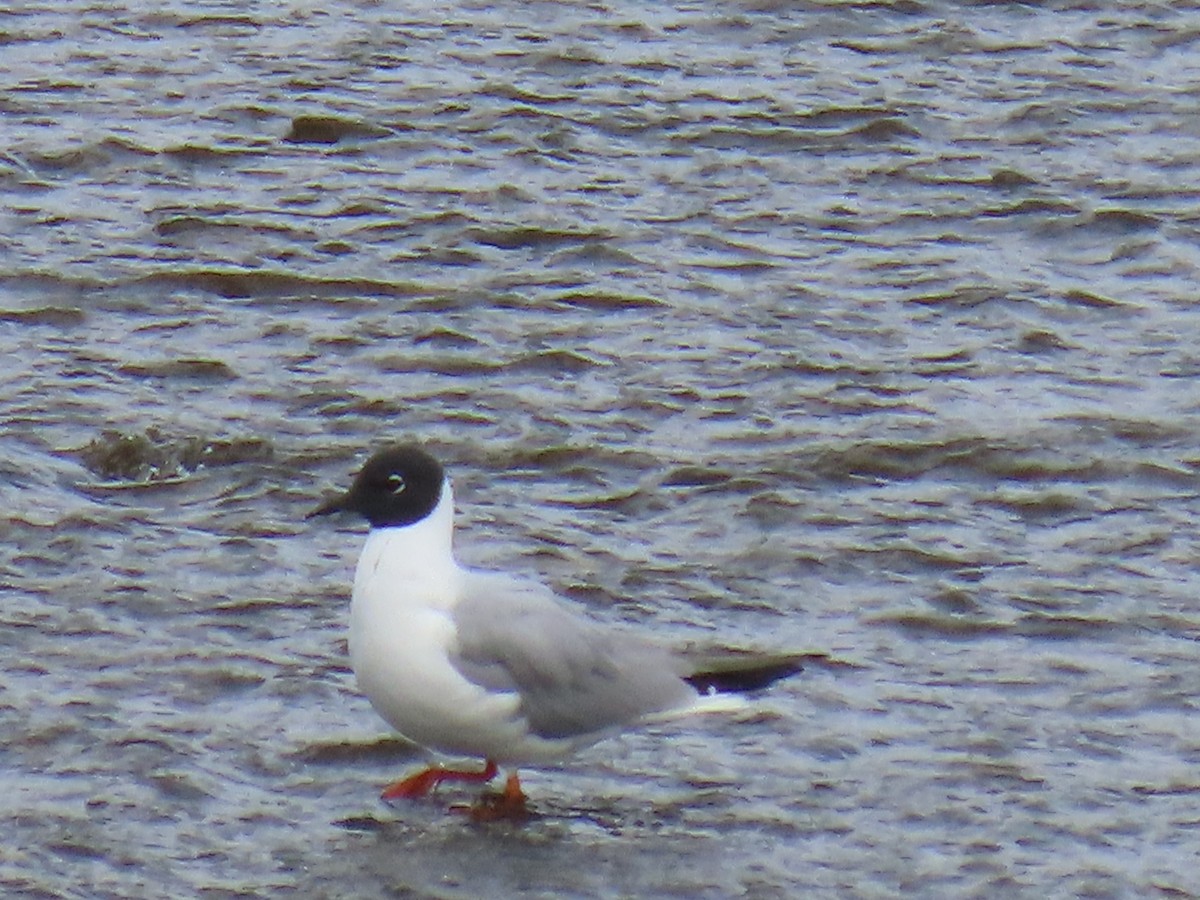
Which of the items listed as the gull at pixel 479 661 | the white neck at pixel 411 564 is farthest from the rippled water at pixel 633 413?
the white neck at pixel 411 564

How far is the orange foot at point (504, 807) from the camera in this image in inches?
273

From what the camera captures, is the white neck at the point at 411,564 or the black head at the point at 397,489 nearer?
the white neck at the point at 411,564

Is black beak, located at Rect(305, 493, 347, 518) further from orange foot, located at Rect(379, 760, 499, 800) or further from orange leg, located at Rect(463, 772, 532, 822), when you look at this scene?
orange leg, located at Rect(463, 772, 532, 822)

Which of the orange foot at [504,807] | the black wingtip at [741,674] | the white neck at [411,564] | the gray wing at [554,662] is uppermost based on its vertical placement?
the white neck at [411,564]

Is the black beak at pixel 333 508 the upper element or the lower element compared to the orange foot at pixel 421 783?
upper

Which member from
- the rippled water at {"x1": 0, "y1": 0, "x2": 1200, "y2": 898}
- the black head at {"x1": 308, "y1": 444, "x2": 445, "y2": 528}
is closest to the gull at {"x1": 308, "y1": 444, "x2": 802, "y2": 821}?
the black head at {"x1": 308, "y1": 444, "x2": 445, "y2": 528}

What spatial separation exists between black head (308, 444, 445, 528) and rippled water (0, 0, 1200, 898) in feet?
2.12

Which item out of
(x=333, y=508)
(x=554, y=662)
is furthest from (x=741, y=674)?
(x=333, y=508)

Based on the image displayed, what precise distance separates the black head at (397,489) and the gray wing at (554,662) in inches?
9.3

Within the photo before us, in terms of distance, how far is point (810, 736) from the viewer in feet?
24.1

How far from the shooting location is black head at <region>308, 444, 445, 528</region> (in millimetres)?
7086

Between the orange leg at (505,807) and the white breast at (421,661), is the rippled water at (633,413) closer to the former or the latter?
the orange leg at (505,807)

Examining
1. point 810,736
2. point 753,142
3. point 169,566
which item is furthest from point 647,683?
point 753,142

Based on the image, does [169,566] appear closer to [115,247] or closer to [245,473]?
[245,473]
